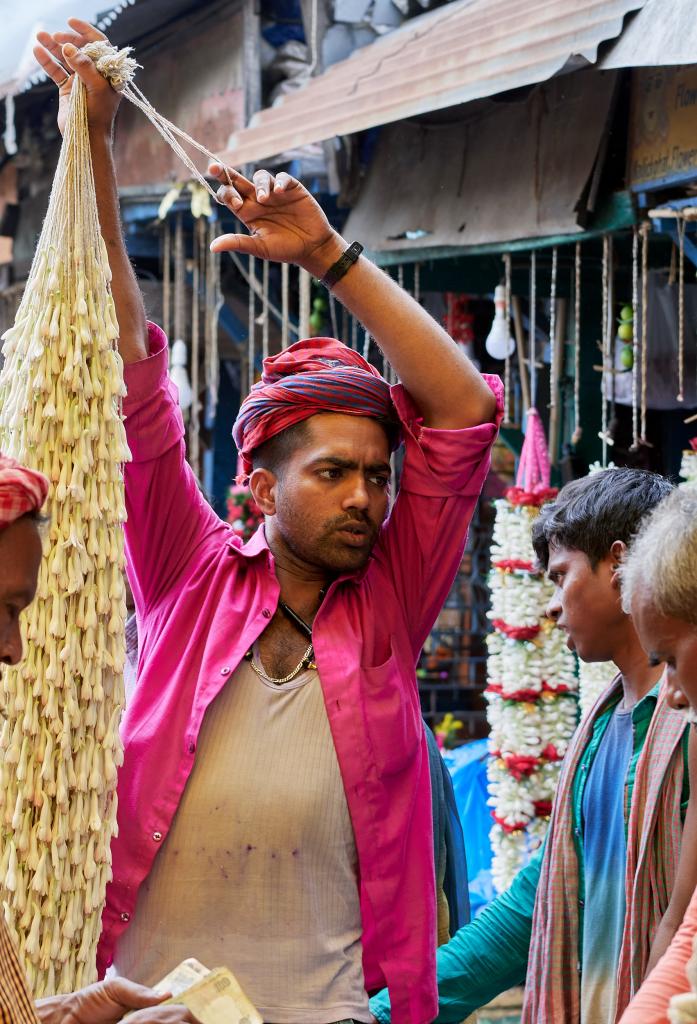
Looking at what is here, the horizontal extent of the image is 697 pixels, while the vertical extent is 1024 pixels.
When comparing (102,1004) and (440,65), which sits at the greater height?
(440,65)

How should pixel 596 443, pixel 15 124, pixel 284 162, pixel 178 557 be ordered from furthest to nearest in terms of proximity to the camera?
pixel 15 124 < pixel 596 443 < pixel 284 162 < pixel 178 557

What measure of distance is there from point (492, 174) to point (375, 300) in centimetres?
311

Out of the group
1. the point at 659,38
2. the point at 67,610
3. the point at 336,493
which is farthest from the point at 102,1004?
the point at 659,38

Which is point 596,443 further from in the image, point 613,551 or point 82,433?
point 82,433

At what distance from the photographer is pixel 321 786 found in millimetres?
2318

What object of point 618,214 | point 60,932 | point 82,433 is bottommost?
point 60,932

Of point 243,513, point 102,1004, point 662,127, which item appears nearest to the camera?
point 102,1004

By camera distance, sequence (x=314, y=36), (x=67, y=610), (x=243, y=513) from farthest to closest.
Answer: (x=243, y=513) < (x=314, y=36) < (x=67, y=610)

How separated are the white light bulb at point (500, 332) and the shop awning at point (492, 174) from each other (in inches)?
11.0

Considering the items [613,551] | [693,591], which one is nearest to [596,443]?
[613,551]

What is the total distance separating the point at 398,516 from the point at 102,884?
85 cm

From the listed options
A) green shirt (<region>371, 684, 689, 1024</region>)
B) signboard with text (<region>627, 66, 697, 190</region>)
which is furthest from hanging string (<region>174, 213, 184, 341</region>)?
green shirt (<region>371, 684, 689, 1024</region>)

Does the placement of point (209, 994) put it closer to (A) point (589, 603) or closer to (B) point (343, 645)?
(B) point (343, 645)

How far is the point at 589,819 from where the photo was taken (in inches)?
105
